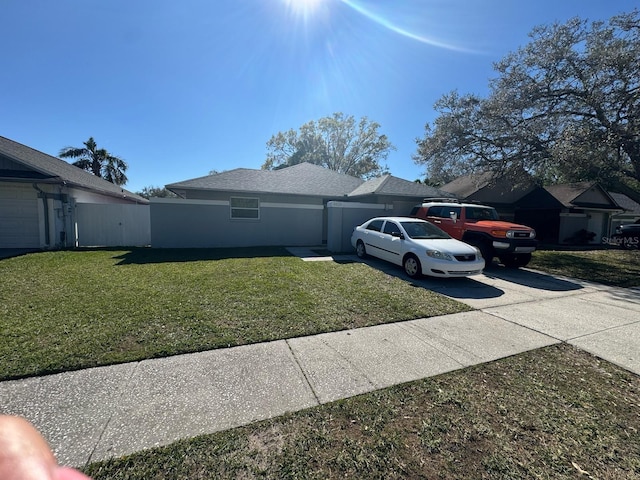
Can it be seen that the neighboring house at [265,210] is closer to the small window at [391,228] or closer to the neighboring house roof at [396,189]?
the neighboring house roof at [396,189]

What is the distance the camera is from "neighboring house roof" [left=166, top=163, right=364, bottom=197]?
12.3 m

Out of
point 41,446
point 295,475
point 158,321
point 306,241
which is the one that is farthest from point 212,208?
point 41,446

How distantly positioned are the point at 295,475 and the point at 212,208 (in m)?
11.4

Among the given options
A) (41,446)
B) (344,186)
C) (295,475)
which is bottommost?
(295,475)

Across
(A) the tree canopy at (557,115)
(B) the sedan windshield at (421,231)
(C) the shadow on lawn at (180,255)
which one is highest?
(A) the tree canopy at (557,115)

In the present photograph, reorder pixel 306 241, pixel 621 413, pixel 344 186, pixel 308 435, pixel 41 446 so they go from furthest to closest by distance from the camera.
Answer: pixel 344 186 < pixel 306 241 < pixel 621 413 < pixel 308 435 < pixel 41 446

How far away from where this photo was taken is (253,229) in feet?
42.3

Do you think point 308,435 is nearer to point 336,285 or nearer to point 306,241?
point 336,285

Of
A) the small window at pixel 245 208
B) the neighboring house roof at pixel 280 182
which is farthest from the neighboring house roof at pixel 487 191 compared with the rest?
the small window at pixel 245 208

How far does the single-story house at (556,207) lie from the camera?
18.1 m

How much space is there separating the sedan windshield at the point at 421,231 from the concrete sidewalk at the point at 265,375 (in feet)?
Result: 10.5

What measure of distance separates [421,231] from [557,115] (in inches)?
394

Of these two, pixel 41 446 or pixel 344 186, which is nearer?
pixel 41 446

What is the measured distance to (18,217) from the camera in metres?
10.9
